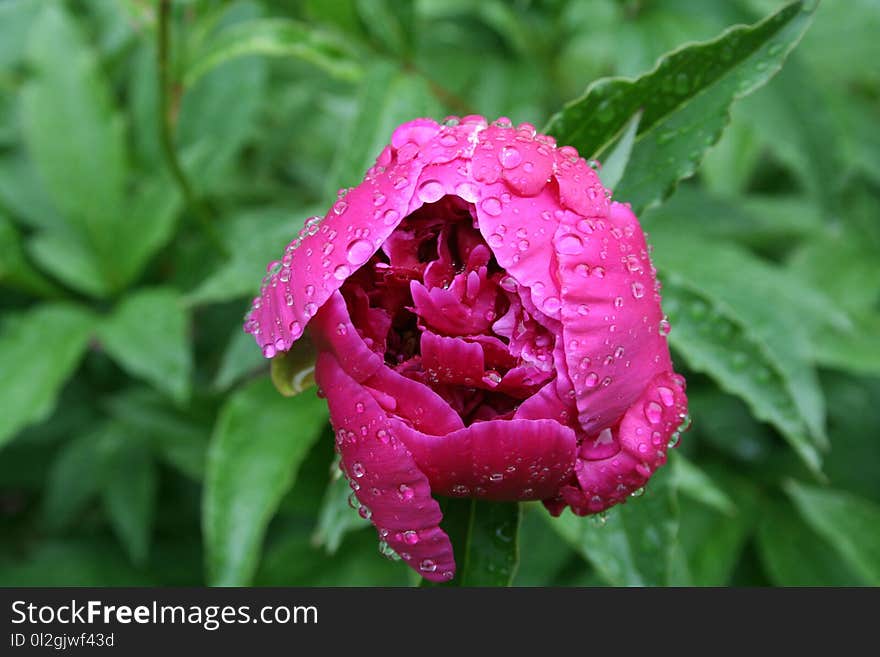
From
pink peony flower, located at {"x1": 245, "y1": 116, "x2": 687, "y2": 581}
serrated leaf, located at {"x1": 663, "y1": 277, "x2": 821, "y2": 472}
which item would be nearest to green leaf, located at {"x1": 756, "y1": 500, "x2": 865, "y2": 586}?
serrated leaf, located at {"x1": 663, "y1": 277, "x2": 821, "y2": 472}

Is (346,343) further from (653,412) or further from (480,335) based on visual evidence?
(653,412)

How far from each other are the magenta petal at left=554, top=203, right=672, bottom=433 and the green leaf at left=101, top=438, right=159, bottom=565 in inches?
46.2

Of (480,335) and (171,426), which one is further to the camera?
(171,426)

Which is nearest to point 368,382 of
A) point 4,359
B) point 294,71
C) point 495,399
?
point 495,399

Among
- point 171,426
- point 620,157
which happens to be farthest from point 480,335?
point 171,426

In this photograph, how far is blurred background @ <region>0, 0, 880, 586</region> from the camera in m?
1.39

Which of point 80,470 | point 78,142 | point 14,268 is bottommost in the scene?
point 80,470

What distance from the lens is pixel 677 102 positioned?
90 centimetres

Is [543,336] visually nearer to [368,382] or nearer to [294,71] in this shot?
[368,382]

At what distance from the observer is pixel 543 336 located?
755 mm

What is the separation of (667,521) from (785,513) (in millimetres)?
836

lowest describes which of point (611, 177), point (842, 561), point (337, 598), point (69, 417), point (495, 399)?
point (69, 417)

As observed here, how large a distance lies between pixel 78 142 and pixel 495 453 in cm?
134

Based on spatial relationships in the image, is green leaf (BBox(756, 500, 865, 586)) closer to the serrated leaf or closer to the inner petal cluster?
the serrated leaf
